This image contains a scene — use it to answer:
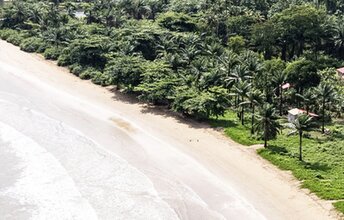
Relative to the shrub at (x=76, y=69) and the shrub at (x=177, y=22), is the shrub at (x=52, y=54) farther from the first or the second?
the shrub at (x=177, y=22)

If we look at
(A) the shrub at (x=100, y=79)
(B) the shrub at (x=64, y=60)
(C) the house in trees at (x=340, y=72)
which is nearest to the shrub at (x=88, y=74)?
(A) the shrub at (x=100, y=79)

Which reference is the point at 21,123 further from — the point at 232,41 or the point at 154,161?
the point at 232,41

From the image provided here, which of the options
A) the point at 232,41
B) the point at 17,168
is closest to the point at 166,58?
the point at 232,41

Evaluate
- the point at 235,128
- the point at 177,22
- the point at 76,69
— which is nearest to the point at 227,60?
the point at 235,128

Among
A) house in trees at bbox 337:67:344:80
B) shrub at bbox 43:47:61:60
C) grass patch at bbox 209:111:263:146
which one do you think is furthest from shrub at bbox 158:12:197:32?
grass patch at bbox 209:111:263:146

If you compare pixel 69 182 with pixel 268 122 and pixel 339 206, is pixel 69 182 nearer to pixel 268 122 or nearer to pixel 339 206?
pixel 268 122
